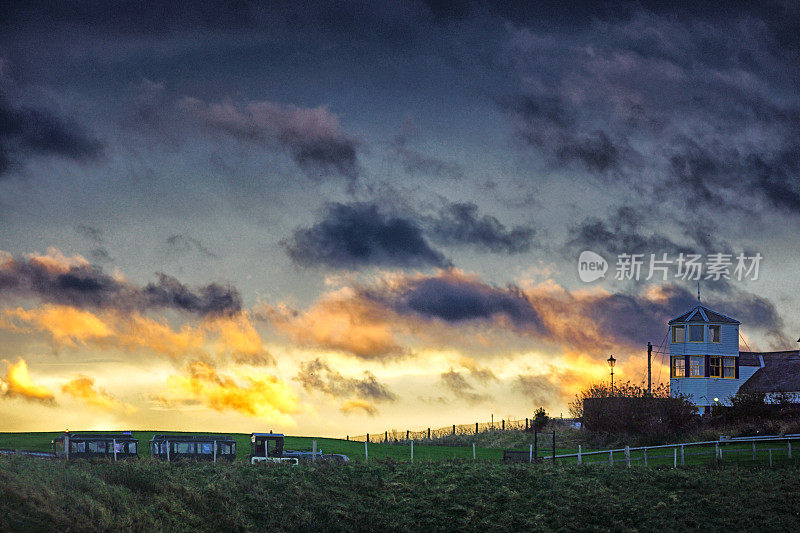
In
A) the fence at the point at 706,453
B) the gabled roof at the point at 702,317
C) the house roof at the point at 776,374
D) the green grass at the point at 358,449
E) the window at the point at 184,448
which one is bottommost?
Result: the green grass at the point at 358,449

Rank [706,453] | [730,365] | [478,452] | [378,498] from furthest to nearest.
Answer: [730,365] < [478,452] < [706,453] < [378,498]

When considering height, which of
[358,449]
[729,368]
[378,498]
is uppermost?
[729,368]

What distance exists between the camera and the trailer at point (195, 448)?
46.8 m

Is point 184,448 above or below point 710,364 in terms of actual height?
below

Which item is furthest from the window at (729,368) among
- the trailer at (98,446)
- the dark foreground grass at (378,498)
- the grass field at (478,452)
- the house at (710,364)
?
the trailer at (98,446)

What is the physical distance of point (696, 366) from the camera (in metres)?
75.4

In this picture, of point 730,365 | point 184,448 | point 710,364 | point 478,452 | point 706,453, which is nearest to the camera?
point 184,448

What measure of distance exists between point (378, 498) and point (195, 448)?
1543cm

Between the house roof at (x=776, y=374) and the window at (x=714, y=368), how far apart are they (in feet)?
7.33

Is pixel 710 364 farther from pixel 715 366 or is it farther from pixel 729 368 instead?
pixel 729 368

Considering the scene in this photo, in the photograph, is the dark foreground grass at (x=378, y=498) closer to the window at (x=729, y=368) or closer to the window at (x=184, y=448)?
the window at (x=184, y=448)

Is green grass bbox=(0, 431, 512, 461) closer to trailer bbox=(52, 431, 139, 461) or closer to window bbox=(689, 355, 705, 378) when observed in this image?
trailer bbox=(52, 431, 139, 461)

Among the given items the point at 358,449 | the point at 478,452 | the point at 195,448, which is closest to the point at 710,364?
the point at 478,452

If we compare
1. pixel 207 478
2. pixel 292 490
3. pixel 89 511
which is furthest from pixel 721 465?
pixel 89 511
